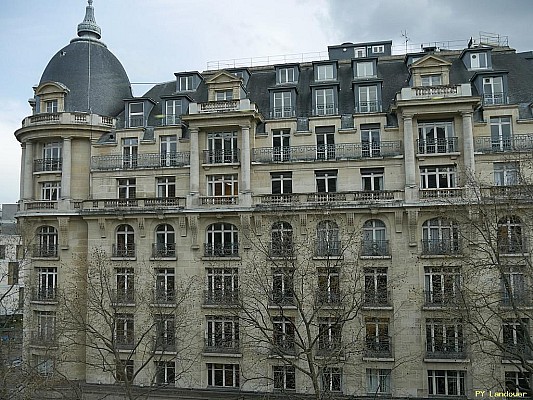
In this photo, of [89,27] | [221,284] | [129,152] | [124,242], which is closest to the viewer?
[221,284]

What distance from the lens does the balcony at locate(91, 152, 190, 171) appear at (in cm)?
3603

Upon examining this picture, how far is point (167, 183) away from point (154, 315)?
10053 millimetres

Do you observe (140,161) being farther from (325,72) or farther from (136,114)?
(325,72)

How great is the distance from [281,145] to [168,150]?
8502 millimetres

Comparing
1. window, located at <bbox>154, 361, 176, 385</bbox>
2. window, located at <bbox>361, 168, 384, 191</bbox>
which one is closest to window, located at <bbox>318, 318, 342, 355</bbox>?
window, located at <bbox>361, 168, 384, 191</bbox>

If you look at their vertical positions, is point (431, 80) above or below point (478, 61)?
below

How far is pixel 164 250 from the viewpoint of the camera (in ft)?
114

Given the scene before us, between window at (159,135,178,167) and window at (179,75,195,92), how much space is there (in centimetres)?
537

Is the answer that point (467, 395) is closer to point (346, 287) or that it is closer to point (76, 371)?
point (346, 287)

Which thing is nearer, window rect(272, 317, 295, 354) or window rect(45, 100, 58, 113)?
window rect(272, 317, 295, 354)

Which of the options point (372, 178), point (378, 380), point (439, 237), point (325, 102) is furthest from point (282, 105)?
point (378, 380)

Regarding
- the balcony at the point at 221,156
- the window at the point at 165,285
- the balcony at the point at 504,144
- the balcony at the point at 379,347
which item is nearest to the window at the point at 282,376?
the balcony at the point at 379,347

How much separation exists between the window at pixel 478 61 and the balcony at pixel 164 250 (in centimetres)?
2544

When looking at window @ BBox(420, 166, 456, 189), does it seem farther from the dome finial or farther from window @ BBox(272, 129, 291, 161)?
the dome finial
